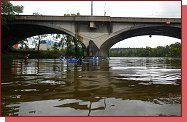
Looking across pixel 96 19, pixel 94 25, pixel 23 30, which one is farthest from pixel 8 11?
pixel 94 25

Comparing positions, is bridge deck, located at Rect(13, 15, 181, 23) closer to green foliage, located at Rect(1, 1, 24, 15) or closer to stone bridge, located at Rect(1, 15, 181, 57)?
stone bridge, located at Rect(1, 15, 181, 57)

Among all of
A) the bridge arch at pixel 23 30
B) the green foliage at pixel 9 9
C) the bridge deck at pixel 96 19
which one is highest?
the green foliage at pixel 9 9

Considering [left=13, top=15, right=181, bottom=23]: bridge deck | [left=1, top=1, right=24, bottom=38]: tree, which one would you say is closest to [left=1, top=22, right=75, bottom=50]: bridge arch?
[left=13, top=15, right=181, bottom=23]: bridge deck

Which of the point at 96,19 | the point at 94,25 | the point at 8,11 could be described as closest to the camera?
the point at 8,11

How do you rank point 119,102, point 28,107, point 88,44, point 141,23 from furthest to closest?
point 88,44 → point 141,23 → point 119,102 → point 28,107

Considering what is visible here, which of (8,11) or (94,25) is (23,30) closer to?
(8,11)

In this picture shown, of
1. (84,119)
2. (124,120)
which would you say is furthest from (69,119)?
(124,120)

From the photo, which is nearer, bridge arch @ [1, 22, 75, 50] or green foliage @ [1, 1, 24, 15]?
green foliage @ [1, 1, 24, 15]

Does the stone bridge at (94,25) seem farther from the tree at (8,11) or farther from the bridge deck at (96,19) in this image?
the tree at (8,11)

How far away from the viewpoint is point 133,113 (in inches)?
280

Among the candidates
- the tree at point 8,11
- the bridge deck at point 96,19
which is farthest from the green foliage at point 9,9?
the bridge deck at point 96,19
